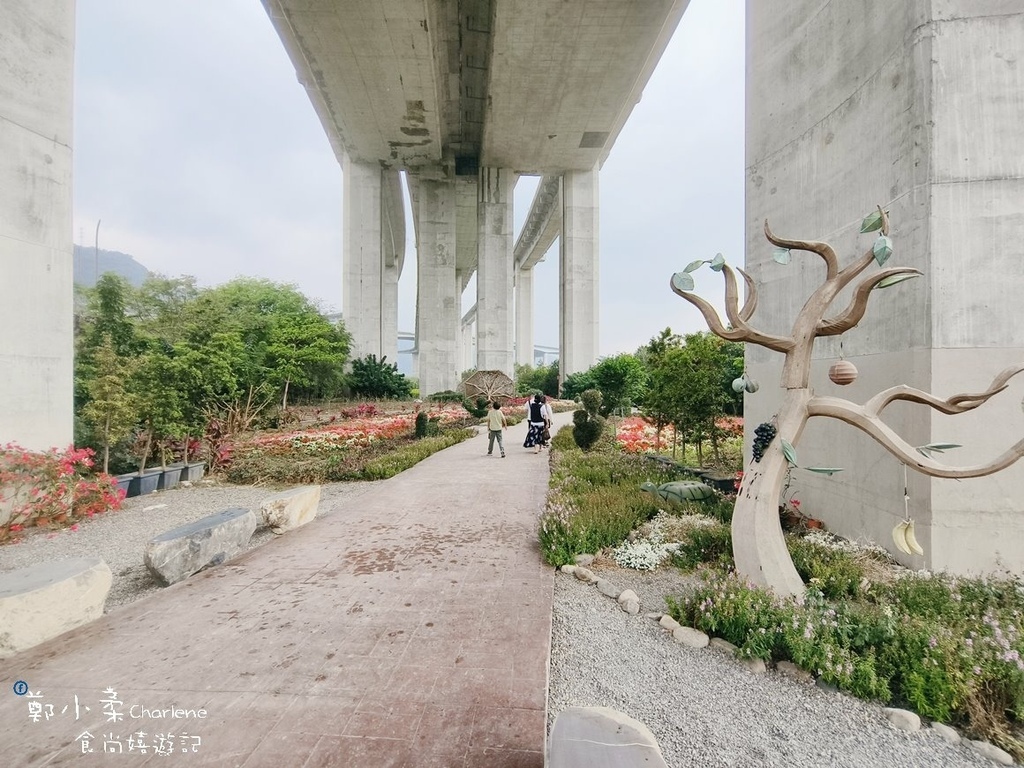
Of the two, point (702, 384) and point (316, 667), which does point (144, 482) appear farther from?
point (702, 384)

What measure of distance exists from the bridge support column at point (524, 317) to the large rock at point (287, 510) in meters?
46.6

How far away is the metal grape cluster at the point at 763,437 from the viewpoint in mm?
3676

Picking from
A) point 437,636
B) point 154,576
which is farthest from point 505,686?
point 154,576

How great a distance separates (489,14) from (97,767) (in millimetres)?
24606

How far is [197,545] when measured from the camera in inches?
173

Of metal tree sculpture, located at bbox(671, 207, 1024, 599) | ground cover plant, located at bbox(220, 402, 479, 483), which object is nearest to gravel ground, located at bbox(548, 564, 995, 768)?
metal tree sculpture, located at bbox(671, 207, 1024, 599)

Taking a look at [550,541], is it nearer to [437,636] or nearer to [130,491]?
[437,636]

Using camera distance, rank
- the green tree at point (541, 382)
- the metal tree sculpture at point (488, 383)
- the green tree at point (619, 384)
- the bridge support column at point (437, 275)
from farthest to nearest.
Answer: the green tree at point (541, 382) → the bridge support column at point (437, 275) → the metal tree sculpture at point (488, 383) → the green tree at point (619, 384)

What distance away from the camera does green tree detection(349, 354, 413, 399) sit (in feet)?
86.5

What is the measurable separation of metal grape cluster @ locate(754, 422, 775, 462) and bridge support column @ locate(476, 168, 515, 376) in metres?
24.7

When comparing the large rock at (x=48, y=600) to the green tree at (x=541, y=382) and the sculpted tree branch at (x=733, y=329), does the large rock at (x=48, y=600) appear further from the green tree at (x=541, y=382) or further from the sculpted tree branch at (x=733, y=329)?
the green tree at (x=541, y=382)

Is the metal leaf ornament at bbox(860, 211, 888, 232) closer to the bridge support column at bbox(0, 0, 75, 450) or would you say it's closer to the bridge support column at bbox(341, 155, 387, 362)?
the bridge support column at bbox(0, 0, 75, 450)

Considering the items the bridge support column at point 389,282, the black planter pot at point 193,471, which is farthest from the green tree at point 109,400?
the bridge support column at point 389,282

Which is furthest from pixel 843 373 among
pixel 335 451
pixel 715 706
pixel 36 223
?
pixel 335 451
